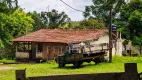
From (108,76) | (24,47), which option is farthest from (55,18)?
(108,76)

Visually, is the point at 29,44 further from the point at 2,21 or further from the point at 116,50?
Result: the point at 116,50

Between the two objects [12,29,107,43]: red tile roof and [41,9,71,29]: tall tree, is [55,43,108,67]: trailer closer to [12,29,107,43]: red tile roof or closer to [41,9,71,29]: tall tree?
[12,29,107,43]: red tile roof

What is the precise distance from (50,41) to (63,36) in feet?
8.41

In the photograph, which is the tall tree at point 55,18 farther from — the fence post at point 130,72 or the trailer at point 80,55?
the fence post at point 130,72

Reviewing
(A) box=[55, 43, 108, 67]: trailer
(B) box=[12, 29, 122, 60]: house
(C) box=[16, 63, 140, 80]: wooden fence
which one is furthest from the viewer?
(B) box=[12, 29, 122, 60]: house

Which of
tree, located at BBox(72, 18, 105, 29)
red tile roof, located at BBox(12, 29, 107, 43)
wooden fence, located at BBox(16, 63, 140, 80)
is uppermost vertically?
tree, located at BBox(72, 18, 105, 29)

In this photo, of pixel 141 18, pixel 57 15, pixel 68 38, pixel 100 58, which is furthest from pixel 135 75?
pixel 57 15

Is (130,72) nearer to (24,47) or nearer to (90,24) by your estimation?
(24,47)

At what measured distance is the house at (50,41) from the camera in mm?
43125

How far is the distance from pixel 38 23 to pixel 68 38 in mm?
40863

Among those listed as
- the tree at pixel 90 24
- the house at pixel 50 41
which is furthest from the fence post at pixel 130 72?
the tree at pixel 90 24

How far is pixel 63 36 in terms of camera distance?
4494 cm

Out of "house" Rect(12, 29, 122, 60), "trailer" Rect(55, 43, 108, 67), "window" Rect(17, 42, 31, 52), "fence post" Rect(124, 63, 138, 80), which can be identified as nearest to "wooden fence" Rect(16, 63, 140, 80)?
"fence post" Rect(124, 63, 138, 80)

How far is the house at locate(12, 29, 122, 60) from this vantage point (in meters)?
43.1
